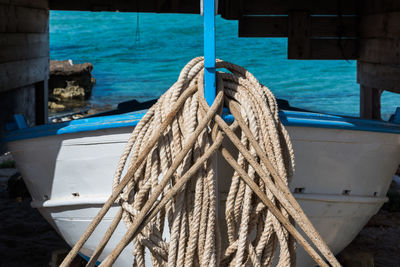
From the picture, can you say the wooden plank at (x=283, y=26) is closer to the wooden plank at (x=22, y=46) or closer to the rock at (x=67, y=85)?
the wooden plank at (x=22, y=46)

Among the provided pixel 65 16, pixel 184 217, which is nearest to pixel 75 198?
pixel 184 217

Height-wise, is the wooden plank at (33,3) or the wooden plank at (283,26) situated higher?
the wooden plank at (33,3)

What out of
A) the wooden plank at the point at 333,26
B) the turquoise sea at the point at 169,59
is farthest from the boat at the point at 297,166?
the turquoise sea at the point at 169,59

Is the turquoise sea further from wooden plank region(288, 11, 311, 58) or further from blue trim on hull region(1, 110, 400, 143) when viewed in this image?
blue trim on hull region(1, 110, 400, 143)

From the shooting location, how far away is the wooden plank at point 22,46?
465 centimetres

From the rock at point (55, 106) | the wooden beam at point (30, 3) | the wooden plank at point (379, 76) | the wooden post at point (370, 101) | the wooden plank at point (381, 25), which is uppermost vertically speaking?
the wooden beam at point (30, 3)

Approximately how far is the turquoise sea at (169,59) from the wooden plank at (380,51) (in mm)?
11191

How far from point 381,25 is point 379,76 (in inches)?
22.9

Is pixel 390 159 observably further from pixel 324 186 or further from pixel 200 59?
pixel 200 59

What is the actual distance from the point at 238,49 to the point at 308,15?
25.5 m

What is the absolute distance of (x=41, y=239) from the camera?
5.05m

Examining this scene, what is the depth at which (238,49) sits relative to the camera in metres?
31.6

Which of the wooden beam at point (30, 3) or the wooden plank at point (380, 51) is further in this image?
the wooden plank at point (380, 51)

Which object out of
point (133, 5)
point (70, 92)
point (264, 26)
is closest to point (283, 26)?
point (264, 26)
